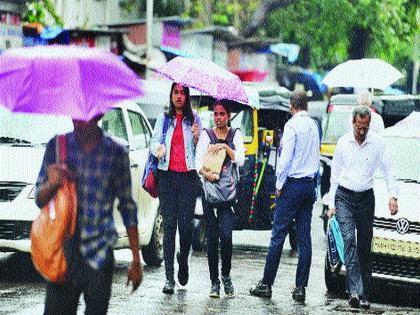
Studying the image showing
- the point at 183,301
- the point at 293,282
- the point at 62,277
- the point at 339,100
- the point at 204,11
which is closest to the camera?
the point at 62,277

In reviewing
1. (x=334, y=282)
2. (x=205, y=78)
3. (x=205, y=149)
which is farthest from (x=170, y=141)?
(x=334, y=282)

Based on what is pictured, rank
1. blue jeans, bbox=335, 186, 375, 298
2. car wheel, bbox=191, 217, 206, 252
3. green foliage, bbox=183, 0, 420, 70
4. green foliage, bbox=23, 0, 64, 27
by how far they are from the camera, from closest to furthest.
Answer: blue jeans, bbox=335, 186, 375, 298 → car wheel, bbox=191, 217, 206, 252 → green foliage, bbox=23, 0, 64, 27 → green foliage, bbox=183, 0, 420, 70

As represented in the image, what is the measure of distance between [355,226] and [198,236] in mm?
4937

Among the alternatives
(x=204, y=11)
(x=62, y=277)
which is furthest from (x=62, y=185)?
(x=204, y=11)

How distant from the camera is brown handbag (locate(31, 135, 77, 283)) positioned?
661 cm

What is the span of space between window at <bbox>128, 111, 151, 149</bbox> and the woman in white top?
246cm

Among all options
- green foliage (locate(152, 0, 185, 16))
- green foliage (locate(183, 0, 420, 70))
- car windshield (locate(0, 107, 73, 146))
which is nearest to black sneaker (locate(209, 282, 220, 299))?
car windshield (locate(0, 107, 73, 146))

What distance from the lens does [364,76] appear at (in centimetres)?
1906

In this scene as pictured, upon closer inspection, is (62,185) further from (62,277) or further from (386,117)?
(386,117)

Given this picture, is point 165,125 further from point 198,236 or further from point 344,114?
point 344,114

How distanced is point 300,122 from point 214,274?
1562 mm

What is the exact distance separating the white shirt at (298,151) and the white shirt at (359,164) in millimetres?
221

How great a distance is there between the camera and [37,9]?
30250mm

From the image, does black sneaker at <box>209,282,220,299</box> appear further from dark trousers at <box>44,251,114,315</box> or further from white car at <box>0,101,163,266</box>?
dark trousers at <box>44,251,114,315</box>
